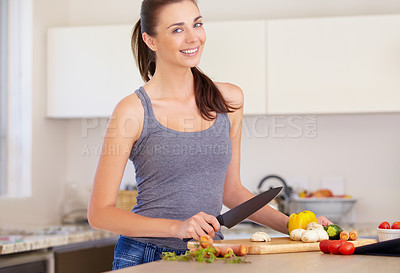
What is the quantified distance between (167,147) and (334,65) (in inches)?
79.5

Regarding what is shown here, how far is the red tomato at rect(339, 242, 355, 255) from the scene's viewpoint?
1431 mm

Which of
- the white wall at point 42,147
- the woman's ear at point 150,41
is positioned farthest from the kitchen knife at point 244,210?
the white wall at point 42,147

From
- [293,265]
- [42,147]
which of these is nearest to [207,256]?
[293,265]

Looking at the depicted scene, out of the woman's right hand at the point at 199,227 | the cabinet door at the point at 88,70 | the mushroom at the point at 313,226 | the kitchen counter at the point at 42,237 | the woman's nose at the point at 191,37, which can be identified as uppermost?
the cabinet door at the point at 88,70

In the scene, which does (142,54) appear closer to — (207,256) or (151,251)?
(151,251)

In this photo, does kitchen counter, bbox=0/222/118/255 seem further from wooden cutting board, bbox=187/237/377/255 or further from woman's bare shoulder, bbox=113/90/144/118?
wooden cutting board, bbox=187/237/377/255

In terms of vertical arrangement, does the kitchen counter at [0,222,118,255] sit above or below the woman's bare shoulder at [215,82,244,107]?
below

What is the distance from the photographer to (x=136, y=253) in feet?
5.40

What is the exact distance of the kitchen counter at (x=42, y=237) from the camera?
2.72 metres

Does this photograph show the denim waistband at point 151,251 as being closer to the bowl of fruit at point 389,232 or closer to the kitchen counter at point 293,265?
the kitchen counter at point 293,265

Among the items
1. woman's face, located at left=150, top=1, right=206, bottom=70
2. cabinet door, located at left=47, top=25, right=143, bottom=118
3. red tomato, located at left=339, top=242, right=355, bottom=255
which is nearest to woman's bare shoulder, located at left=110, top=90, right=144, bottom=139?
woman's face, located at left=150, top=1, right=206, bottom=70

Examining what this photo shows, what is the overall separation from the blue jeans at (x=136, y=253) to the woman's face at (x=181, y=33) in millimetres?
510

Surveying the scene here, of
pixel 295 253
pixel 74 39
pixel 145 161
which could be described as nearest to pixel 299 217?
pixel 295 253

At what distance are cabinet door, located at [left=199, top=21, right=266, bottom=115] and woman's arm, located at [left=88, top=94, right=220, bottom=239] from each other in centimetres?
185
